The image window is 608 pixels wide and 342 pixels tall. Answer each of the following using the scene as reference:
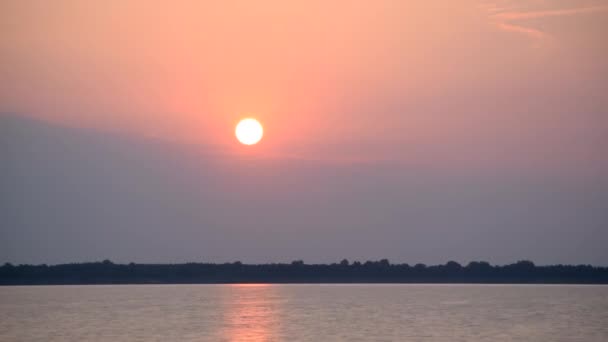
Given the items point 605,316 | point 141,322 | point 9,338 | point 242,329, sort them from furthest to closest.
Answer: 1. point 605,316
2. point 141,322
3. point 242,329
4. point 9,338

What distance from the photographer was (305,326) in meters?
105

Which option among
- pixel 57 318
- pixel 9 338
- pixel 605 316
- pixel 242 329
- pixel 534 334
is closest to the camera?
pixel 9 338

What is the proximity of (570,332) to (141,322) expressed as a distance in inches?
1902

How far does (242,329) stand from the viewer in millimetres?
98875

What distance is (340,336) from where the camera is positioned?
87.4 m

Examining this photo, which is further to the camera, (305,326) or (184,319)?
(184,319)

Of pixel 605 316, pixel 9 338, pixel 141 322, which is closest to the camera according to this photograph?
pixel 9 338

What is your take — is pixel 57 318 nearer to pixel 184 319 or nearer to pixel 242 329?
pixel 184 319

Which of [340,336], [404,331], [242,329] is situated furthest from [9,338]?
[404,331]

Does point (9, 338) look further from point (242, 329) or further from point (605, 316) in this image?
point (605, 316)

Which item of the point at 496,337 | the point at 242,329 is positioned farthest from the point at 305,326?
the point at 496,337

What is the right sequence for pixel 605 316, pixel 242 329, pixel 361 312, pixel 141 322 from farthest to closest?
pixel 361 312
pixel 605 316
pixel 141 322
pixel 242 329

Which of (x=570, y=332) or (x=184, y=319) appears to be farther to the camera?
(x=184, y=319)

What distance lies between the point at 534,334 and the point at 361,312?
→ 4567cm
